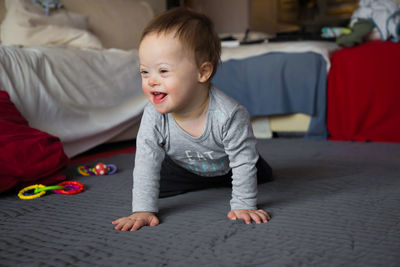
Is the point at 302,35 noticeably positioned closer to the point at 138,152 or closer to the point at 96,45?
the point at 96,45

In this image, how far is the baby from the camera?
82cm

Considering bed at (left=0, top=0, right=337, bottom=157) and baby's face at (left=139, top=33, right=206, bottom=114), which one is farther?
bed at (left=0, top=0, right=337, bottom=157)

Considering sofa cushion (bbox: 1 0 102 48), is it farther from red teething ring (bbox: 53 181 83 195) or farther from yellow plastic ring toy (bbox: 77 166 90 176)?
red teething ring (bbox: 53 181 83 195)

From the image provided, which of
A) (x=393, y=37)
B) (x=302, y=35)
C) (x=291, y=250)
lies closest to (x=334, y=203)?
(x=291, y=250)

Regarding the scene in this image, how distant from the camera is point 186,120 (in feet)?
3.07

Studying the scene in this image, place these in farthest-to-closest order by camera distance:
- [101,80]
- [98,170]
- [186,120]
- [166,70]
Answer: [101,80] → [98,170] → [186,120] → [166,70]

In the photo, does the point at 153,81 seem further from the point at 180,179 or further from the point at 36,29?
the point at 36,29

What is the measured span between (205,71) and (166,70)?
0.11 m

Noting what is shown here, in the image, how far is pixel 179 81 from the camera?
83 centimetres

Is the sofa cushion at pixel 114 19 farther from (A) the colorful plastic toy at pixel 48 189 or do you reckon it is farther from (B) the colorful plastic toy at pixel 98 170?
(A) the colorful plastic toy at pixel 48 189

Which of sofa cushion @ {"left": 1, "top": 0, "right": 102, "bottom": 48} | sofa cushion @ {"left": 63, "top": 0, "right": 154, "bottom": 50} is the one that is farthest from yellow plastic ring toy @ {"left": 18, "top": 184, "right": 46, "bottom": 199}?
sofa cushion @ {"left": 63, "top": 0, "right": 154, "bottom": 50}

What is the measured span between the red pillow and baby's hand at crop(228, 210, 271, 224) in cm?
62

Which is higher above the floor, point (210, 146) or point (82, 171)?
point (210, 146)

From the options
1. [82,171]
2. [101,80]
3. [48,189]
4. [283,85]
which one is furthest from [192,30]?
[283,85]
